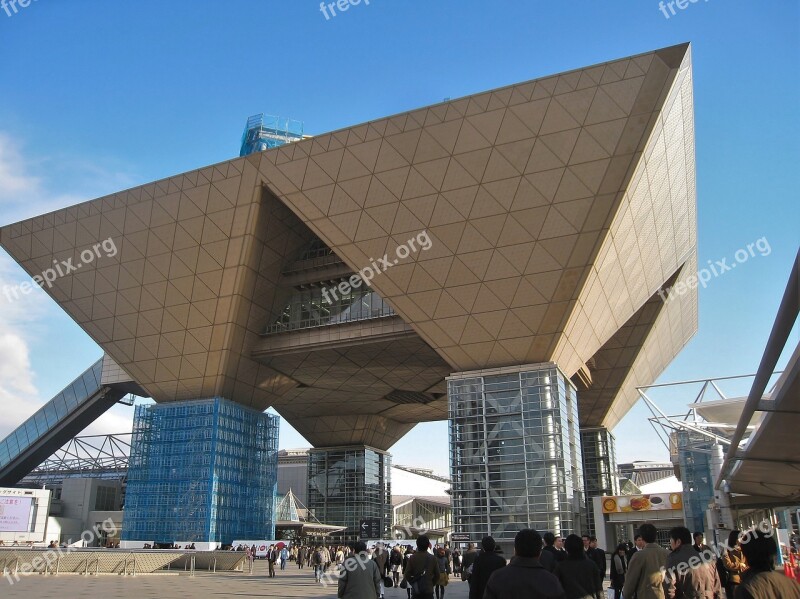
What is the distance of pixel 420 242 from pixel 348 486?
35.4 metres

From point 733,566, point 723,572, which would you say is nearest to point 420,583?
point 733,566

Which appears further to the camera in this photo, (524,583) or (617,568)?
(617,568)

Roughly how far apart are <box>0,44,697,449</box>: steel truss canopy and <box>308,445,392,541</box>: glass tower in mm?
16086

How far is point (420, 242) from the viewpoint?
38688 millimetres

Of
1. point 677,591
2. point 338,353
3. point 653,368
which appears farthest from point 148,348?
point 677,591

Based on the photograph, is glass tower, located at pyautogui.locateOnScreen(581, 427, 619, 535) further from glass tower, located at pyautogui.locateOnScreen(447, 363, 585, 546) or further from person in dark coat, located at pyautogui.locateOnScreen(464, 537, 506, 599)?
person in dark coat, located at pyautogui.locateOnScreen(464, 537, 506, 599)

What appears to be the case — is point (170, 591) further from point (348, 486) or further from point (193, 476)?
point (348, 486)

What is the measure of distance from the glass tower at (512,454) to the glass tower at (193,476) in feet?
51.1

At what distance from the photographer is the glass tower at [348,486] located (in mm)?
66625

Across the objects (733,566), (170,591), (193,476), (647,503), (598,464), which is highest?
(598,464)

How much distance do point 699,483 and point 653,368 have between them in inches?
764

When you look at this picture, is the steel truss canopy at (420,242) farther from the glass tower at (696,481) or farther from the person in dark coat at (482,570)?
the person in dark coat at (482,570)

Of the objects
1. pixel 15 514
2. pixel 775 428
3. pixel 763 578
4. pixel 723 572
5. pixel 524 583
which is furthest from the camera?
pixel 15 514

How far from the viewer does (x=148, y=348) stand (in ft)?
156
